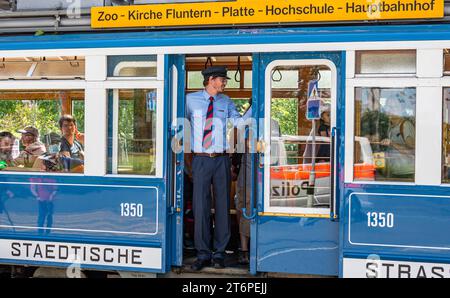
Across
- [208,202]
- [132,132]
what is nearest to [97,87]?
[132,132]

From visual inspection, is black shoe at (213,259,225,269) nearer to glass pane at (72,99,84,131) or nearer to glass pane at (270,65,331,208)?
glass pane at (270,65,331,208)

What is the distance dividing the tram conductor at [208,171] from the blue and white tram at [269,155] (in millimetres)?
200

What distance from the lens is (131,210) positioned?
223 inches

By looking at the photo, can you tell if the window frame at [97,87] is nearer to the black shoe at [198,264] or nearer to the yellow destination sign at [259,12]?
the yellow destination sign at [259,12]

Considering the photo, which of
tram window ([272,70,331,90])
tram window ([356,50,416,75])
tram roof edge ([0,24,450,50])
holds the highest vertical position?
tram roof edge ([0,24,450,50])

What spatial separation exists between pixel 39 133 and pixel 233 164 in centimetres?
197

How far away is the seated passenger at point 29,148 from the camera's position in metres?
5.99

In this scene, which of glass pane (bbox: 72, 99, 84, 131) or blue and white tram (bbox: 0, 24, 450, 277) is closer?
blue and white tram (bbox: 0, 24, 450, 277)

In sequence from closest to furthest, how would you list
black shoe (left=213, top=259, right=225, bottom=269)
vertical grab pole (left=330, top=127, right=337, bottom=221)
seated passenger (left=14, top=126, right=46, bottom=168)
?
vertical grab pole (left=330, top=127, right=337, bottom=221)
black shoe (left=213, top=259, right=225, bottom=269)
seated passenger (left=14, top=126, right=46, bottom=168)

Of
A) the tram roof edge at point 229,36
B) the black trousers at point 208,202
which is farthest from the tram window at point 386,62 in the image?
the black trousers at point 208,202

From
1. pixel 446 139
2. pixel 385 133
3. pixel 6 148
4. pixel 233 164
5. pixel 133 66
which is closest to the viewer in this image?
pixel 446 139

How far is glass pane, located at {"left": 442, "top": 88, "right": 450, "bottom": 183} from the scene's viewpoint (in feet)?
16.5

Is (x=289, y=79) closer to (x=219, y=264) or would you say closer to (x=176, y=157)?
(x=176, y=157)

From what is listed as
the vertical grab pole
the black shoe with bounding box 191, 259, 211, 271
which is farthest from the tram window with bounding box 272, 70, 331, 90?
the black shoe with bounding box 191, 259, 211, 271
